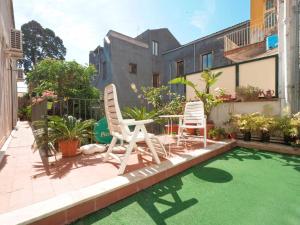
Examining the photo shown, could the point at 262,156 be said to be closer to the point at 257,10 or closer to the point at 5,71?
the point at 5,71

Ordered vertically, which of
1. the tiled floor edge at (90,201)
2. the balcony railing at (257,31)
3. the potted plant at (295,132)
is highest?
the balcony railing at (257,31)

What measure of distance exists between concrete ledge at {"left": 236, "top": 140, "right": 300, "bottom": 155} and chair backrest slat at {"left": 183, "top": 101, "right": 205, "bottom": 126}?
1.45 metres

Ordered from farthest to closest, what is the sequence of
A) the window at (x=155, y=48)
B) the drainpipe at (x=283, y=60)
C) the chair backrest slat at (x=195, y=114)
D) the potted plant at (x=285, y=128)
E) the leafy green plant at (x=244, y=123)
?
the window at (x=155, y=48)
the drainpipe at (x=283, y=60)
the leafy green plant at (x=244, y=123)
the chair backrest slat at (x=195, y=114)
the potted plant at (x=285, y=128)

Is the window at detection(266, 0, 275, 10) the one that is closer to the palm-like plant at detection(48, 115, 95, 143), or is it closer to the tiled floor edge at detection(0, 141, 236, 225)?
the tiled floor edge at detection(0, 141, 236, 225)

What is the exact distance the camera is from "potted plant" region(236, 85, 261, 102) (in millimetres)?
6215

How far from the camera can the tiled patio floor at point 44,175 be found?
2203 millimetres

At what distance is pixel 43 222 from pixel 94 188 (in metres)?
0.62

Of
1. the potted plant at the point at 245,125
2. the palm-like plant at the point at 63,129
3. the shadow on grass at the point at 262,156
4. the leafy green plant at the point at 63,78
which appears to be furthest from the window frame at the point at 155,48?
the palm-like plant at the point at 63,129

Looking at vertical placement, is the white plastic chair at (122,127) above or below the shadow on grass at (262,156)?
above

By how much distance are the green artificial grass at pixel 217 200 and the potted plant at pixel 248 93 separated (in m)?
3.14

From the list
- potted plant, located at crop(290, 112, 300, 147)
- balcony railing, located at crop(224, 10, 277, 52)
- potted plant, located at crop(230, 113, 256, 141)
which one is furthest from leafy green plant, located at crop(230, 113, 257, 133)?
balcony railing, located at crop(224, 10, 277, 52)

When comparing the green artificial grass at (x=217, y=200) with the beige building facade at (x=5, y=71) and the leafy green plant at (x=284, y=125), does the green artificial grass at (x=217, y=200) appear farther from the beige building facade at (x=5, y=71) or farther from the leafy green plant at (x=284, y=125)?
the beige building facade at (x=5, y=71)

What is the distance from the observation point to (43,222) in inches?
69.7

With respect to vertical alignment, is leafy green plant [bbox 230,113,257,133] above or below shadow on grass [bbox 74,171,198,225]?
above
